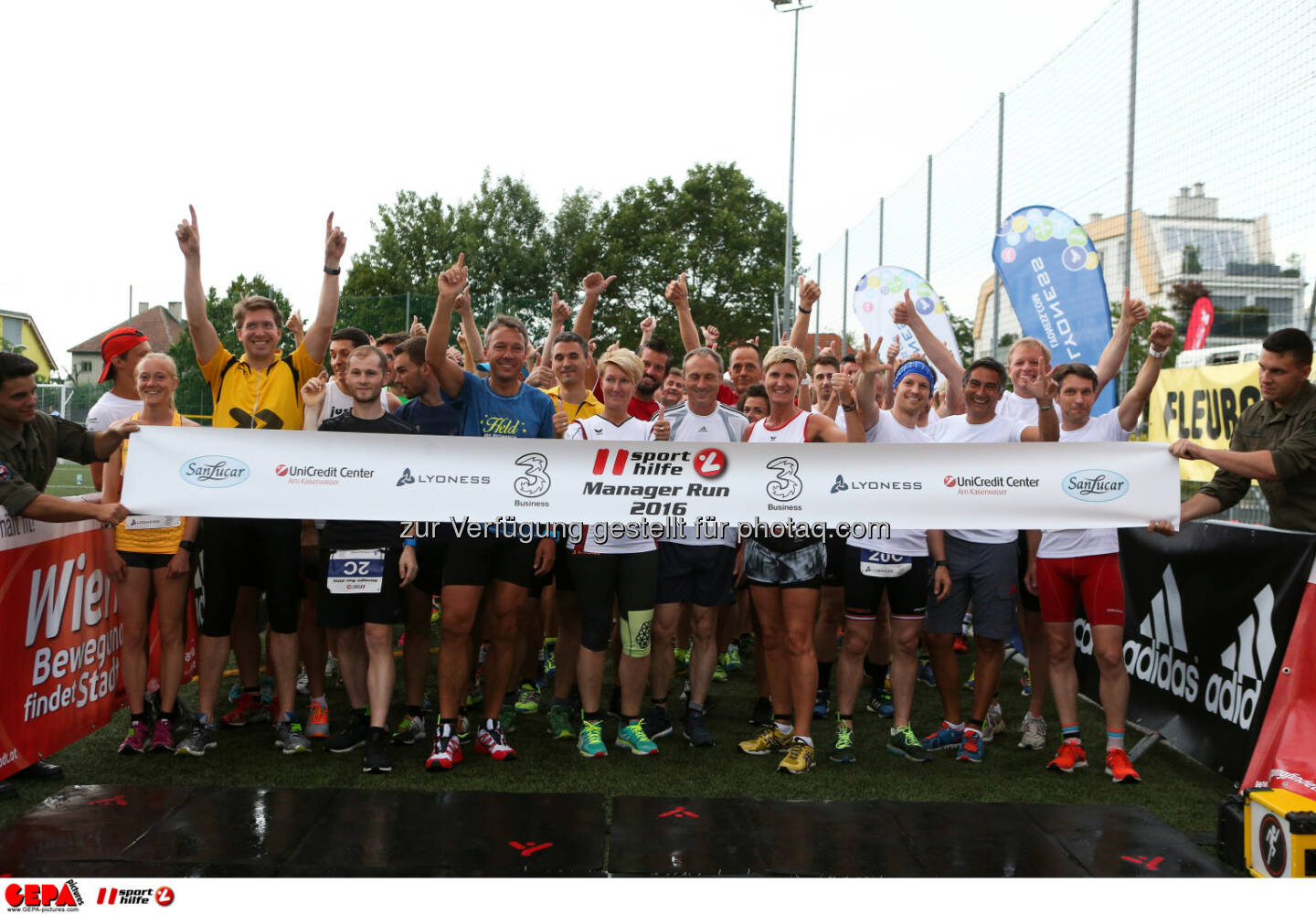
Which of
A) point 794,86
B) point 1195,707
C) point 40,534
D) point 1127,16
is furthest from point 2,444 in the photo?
point 794,86

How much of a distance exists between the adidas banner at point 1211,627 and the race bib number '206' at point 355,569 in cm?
424

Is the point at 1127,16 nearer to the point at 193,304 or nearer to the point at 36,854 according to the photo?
the point at 193,304

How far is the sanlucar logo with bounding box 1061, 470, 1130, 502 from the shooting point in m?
4.87

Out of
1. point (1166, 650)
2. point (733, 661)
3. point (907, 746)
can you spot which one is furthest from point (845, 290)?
point (907, 746)

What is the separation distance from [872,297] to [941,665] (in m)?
8.12

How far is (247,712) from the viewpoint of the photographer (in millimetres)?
5734

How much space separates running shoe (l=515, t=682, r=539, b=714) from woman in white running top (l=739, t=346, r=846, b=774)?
1.51 meters

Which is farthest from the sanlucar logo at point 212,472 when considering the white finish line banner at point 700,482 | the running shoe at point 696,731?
the running shoe at point 696,731

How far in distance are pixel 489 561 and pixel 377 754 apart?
110 cm

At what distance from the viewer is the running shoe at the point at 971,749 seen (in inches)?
207

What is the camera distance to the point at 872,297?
12805 millimetres

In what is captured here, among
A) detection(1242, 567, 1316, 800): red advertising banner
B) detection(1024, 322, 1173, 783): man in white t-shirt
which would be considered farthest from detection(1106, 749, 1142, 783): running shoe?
detection(1242, 567, 1316, 800): red advertising banner

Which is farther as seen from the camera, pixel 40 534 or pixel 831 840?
pixel 40 534

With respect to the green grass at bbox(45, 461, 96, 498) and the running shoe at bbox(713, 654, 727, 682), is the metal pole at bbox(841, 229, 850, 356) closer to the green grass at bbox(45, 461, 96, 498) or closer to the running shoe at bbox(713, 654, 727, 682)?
the running shoe at bbox(713, 654, 727, 682)
